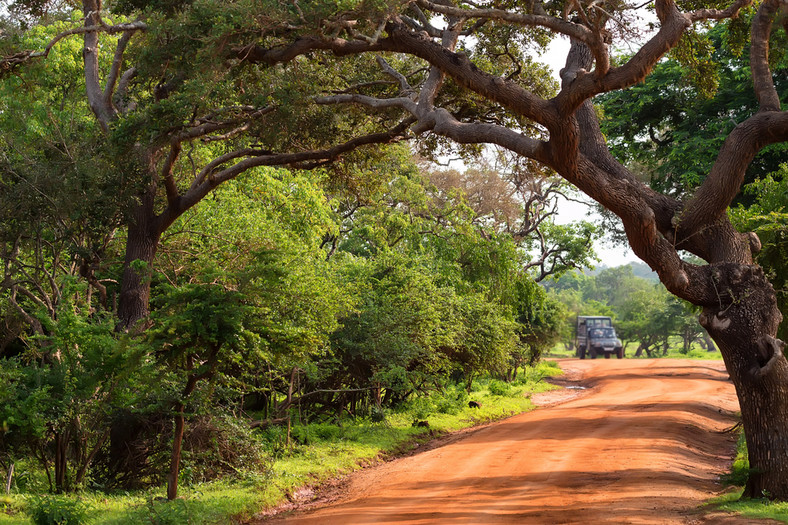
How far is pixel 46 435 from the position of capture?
10.7 m

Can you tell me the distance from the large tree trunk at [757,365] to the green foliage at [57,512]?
27.2ft

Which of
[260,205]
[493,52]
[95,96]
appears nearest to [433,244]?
[260,205]

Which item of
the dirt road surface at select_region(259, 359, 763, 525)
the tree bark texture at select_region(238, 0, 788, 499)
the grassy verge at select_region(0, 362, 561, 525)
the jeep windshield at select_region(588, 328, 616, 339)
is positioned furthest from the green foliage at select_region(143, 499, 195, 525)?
the jeep windshield at select_region(588, 328, 616, 339)

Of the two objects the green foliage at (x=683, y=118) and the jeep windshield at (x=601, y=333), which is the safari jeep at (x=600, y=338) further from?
the green foliage at (x=683, y=118)

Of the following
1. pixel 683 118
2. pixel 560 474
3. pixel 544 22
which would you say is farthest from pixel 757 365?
pixel 683 118

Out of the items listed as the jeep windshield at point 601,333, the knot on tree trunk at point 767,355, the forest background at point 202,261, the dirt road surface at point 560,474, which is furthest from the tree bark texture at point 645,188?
the jeep windshield at point 601,333

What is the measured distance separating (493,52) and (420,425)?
356 inches

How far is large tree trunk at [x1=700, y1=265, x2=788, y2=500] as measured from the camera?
9875 millimetres

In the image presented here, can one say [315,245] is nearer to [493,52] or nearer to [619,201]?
[493,52]

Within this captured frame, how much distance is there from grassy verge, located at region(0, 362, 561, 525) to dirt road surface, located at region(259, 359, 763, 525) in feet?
1.86

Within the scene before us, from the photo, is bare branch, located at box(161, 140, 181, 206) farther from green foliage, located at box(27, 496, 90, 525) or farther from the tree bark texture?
green foliage, located at box(27, 496, 90, 525)

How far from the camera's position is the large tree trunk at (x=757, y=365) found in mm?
9875

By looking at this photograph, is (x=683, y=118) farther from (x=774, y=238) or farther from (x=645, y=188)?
(x=645, y=188)

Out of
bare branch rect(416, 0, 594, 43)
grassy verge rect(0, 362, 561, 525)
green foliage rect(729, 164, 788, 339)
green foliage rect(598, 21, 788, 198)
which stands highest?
green foliage rect(598, 21, 788, 198)
